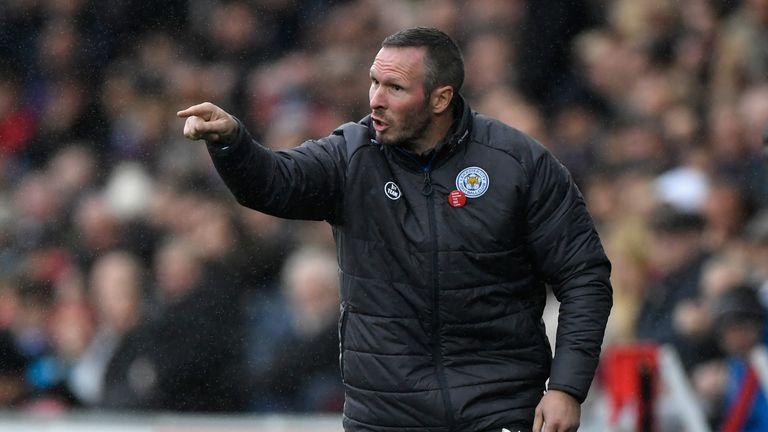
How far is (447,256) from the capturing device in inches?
171

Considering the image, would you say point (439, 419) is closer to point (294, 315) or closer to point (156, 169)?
point (294, 315)

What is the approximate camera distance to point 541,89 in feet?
31.8

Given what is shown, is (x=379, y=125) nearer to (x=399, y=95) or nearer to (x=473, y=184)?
(x=399, y=95)

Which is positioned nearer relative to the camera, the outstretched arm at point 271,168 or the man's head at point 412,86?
the outstretched arm at point 271,168

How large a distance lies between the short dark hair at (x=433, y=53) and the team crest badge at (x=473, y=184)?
0.27 metres

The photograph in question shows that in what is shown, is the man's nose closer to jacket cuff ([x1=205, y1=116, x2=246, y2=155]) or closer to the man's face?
the man's face

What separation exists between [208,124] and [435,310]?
0.87 meters

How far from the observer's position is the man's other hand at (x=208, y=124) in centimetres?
402

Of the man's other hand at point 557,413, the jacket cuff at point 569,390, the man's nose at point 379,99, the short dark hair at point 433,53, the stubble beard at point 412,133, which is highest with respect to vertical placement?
the short dark hair at point 433,53

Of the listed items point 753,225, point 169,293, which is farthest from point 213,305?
point 753,225

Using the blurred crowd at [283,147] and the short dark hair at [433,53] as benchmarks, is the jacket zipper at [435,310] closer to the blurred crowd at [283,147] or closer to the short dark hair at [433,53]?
the short dark hair at [433,53]

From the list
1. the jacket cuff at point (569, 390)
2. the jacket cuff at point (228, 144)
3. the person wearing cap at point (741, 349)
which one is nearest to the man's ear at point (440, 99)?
the jacket cuff at point (228, 144)

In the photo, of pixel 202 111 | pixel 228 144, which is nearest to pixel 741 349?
pixel 228 144

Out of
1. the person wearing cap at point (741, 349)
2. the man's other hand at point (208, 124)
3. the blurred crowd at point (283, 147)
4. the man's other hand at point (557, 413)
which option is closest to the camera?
the man's other hand at point (208, 124)
